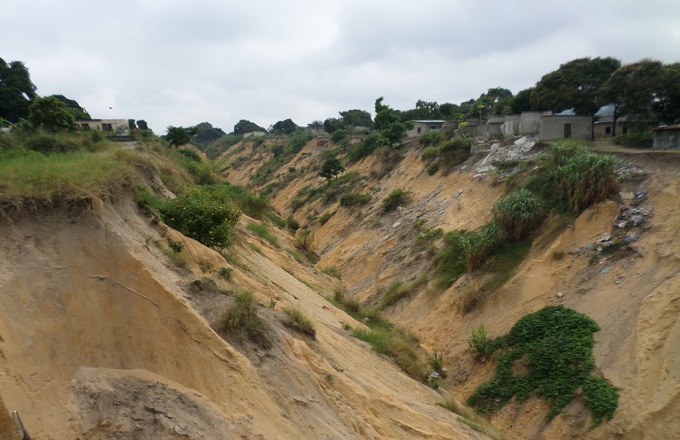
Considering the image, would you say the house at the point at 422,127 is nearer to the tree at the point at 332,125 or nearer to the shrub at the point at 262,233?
the shrub at the point at 262,233

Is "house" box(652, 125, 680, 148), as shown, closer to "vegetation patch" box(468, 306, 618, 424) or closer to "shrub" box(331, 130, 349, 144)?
"vegetation patch" box(468, 306, 618, 424)

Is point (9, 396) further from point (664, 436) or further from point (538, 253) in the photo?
point (538, 253)

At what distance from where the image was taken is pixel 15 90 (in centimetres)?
2728

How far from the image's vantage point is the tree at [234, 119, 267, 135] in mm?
113194

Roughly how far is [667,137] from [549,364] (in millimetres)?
11240

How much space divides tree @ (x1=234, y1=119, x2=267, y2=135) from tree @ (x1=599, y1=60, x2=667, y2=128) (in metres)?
96.8

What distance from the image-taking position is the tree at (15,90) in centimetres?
2630

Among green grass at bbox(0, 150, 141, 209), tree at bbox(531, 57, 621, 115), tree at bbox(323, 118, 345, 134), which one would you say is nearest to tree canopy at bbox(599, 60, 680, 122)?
tree at bbox(531, 57, 621, 115)

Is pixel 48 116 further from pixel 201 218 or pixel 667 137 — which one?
pixel 667 137

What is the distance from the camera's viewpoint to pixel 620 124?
2214 centimetres

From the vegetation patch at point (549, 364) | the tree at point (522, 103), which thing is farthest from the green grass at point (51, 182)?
the tree at point (522, 103)

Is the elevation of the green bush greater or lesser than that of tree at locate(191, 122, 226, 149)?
lesser

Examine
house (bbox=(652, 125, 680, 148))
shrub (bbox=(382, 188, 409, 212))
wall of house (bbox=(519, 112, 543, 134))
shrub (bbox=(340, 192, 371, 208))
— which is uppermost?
wall of house (bbox=(519, 112, 543, 134))

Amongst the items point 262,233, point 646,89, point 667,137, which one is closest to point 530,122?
point 646,89
